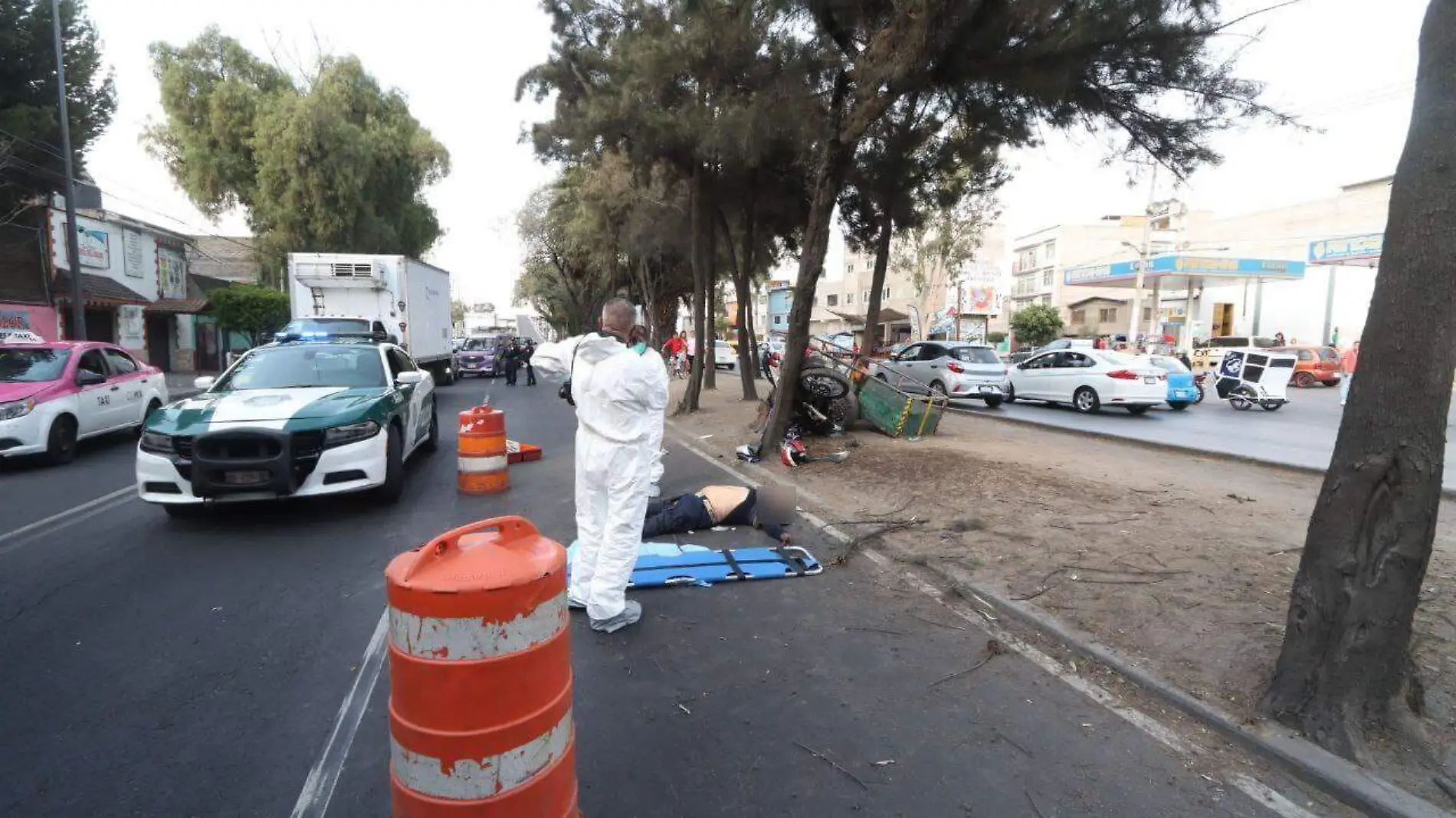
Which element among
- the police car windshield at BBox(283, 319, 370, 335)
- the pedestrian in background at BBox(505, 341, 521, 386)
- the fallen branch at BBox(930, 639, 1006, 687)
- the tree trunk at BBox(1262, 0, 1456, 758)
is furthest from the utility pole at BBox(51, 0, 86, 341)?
the tree trunk at BBox(1262, 0, 1456, 758)

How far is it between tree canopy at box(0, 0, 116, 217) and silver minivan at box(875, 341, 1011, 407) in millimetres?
20675

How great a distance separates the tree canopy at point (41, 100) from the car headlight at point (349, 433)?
16354 mm

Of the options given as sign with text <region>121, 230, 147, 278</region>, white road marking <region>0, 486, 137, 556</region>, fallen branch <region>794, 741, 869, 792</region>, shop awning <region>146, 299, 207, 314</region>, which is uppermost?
sign with text <region>121, 230, 147, 278</region>

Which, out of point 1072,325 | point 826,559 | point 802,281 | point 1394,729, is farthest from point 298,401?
point 1072,325

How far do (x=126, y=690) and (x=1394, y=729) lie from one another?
18.2 ft

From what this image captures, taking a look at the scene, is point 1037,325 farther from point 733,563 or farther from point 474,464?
point 733,563

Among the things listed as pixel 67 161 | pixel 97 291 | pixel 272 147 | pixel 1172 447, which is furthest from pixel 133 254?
pixel 1172 447

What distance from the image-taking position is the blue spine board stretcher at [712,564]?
5051mm

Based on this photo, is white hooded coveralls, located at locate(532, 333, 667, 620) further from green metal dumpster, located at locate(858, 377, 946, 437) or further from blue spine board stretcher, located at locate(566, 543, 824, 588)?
green metal dumpster, located at locate(858, 377, 946, 437)

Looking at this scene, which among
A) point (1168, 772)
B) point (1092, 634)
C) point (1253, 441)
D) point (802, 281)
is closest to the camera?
point (1168, 772)

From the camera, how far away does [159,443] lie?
19.8 feet

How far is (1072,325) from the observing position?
5828cm

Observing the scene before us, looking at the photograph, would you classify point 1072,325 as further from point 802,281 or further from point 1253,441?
point 802,281

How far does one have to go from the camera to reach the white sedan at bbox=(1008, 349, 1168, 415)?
54.0ft
